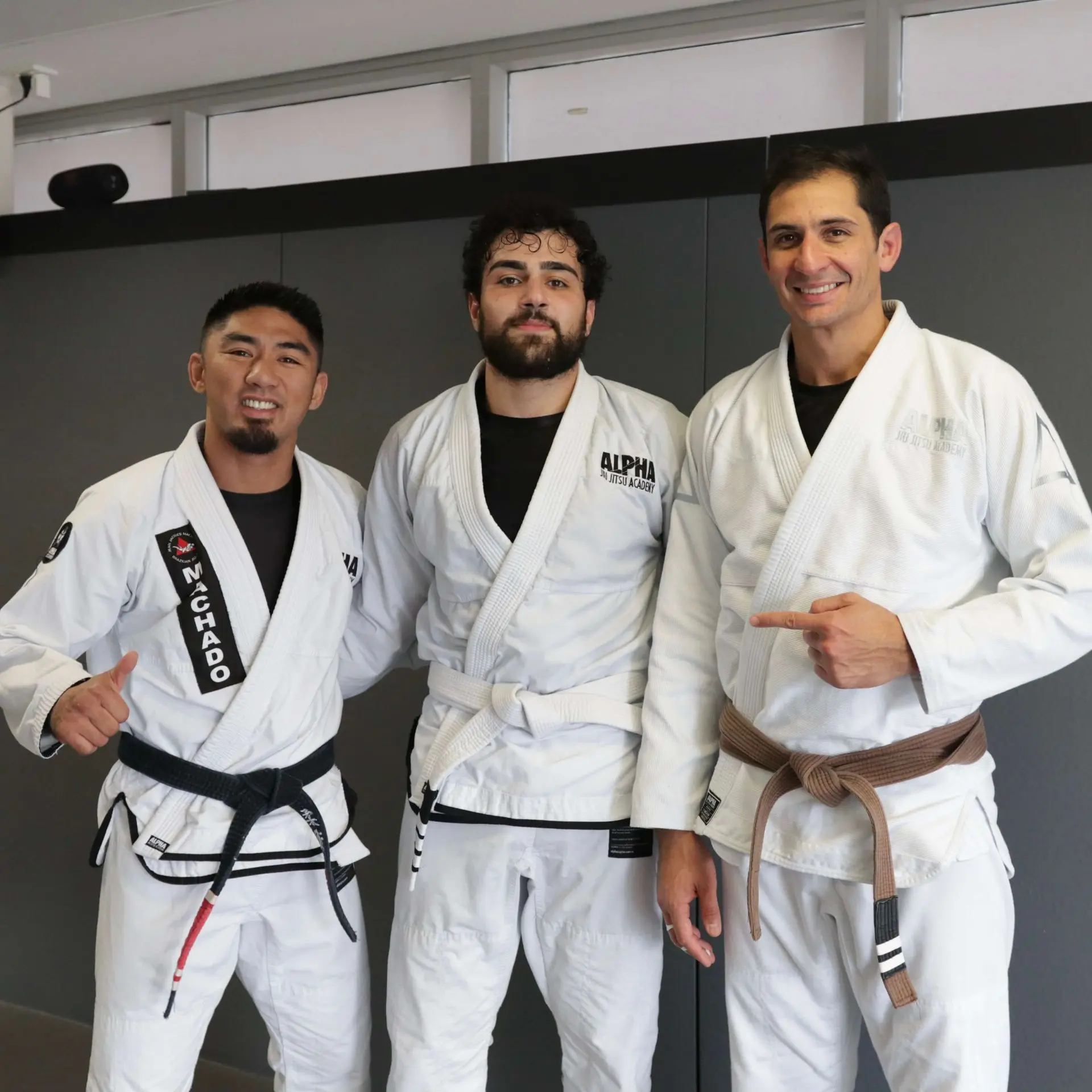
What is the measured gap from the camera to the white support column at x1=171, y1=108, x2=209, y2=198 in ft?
10.5

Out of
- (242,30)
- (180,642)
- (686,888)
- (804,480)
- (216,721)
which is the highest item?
(242,30)

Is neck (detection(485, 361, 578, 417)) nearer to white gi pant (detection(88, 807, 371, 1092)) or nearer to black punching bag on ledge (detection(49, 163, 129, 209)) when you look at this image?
white gi pant (detection(88, 807, 371, 1092))

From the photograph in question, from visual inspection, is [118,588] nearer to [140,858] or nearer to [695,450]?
[140,858]

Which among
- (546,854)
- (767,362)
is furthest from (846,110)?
(546,854)

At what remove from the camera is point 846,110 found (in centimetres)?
245

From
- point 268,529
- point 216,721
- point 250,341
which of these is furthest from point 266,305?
point 216,721

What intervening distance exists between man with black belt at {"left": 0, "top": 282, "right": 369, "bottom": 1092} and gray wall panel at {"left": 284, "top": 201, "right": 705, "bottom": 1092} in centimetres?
49

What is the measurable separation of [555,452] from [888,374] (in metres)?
0.53

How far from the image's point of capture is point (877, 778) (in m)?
1.51

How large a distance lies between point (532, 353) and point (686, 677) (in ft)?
1.85

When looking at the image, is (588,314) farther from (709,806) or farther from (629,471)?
(709,806)

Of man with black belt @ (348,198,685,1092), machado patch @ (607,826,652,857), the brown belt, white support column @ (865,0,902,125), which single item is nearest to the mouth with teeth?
man with black belt @ (348,198,685,1092)

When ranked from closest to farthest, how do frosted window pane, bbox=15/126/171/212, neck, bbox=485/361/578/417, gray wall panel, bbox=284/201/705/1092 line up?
neck, bbox=485/361/578/417, gray wall panel, bbox=284/201/705/1092, frosted window pane, bbox=15/126/171/212

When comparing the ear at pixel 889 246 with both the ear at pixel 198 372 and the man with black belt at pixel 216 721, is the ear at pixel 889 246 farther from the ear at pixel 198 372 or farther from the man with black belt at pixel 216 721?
the ear at pixel 198 372
